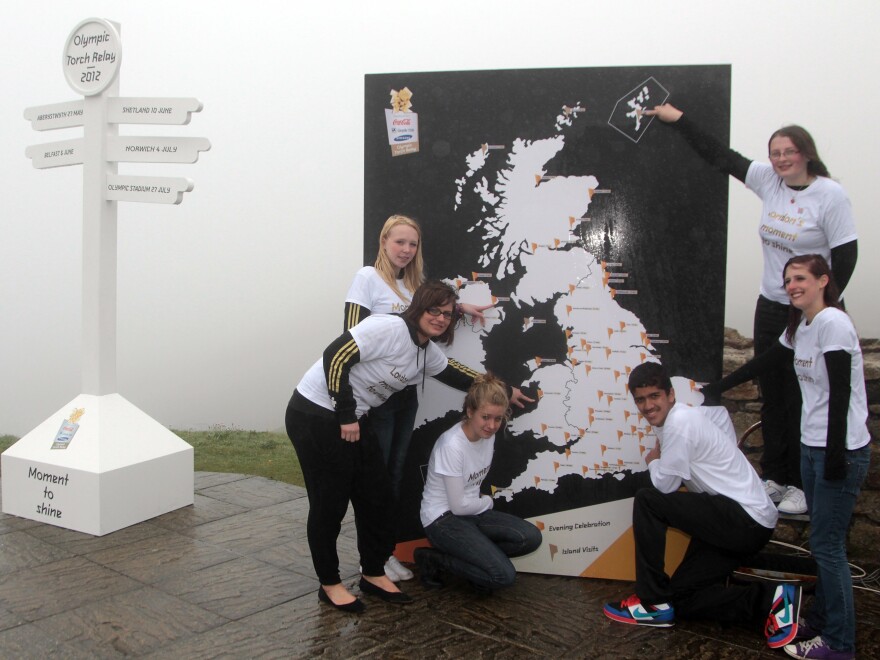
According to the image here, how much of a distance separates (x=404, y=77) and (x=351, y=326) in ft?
4.16

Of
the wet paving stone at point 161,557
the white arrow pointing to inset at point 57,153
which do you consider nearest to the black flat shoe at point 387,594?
the wet paving stone at point 161,557

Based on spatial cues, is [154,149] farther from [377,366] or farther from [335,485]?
[335,485]

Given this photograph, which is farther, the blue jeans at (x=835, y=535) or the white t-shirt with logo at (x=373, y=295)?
the white t-shirt with logo at (x=373, y=295)

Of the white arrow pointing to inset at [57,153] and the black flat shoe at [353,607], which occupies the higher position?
the white arrow pointing to inset at [57,153]

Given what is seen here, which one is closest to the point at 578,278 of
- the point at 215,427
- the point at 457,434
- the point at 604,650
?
the point at 457,434

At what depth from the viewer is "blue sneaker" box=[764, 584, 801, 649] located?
3.03 metres

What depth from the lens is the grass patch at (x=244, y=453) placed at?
608 centimetres

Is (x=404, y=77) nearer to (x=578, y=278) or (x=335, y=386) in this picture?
(x=578, y=278)

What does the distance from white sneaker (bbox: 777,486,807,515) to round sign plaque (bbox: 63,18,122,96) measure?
437cm

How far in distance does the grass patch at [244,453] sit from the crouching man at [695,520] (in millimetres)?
3105

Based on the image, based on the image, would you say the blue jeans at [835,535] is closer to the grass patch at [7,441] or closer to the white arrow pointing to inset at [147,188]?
the white arrow pointing to inset at [147,188]

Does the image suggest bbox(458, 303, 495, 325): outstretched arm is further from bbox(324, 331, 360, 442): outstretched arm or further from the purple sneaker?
the purple sneaker

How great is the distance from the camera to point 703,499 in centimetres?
321

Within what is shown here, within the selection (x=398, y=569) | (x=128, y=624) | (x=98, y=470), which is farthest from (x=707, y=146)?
(x=98, y=470)
